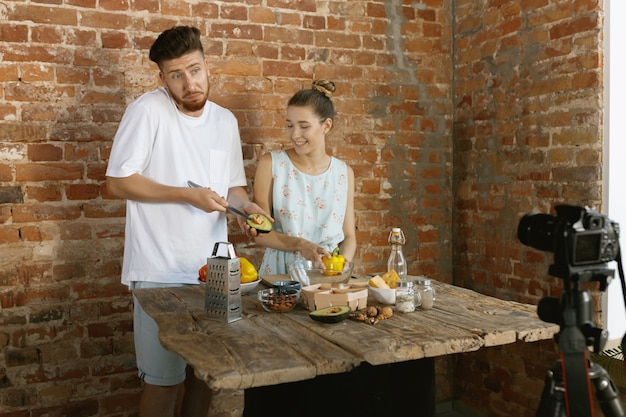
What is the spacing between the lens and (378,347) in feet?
5.73

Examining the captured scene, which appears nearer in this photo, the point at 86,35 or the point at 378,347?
the point at 378,347

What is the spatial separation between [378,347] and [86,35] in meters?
2.26

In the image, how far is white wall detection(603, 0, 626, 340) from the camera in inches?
120

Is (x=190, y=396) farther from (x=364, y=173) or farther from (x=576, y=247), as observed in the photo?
(x=576, y=247)

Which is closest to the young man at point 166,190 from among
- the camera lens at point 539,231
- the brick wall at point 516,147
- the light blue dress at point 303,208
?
the light blue dress at point 303,208

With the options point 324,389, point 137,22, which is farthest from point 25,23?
point 324,389

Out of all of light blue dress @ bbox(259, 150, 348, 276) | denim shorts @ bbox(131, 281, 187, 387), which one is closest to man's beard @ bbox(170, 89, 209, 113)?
light blue dress @ bbox(259, 150, 348, 276)

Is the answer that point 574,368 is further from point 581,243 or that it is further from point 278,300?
point 278,300

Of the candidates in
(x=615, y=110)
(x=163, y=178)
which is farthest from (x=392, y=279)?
(x=615, y=110)

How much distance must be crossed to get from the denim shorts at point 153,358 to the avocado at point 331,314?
0.87m

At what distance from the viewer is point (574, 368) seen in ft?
4.85

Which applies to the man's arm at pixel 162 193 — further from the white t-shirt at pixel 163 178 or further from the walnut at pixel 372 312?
the walnut at pixel 372 312

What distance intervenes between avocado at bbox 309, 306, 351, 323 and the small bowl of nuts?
0.40 ft

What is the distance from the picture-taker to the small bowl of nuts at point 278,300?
2.16 metres
